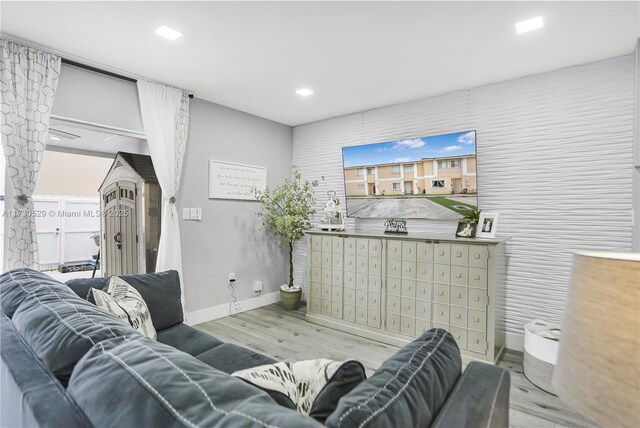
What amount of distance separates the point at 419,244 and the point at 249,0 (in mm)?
2385

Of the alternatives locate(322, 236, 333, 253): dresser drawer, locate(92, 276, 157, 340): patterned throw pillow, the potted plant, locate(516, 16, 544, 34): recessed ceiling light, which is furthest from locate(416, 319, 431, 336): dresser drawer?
locate(516, 16, 544, 34): recessed ceiling light

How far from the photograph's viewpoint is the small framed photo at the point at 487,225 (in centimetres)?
296

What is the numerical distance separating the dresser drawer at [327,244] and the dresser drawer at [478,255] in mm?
1510

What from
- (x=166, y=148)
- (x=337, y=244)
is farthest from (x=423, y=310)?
(x=166, y=148)

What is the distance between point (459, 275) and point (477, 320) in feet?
1.29

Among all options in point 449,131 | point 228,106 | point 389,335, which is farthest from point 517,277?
point 228,106

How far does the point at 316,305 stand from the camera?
3.85 metres

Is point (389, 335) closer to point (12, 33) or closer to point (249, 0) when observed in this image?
point (249, 0)

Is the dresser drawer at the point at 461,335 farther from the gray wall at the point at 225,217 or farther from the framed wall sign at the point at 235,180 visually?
the framed wall sign at the point at 235,180

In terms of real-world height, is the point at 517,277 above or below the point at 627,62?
below

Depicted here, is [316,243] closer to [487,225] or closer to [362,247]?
[362,247]

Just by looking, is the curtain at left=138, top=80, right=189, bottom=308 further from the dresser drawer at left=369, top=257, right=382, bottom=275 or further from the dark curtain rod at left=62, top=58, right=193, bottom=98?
the dresser drawer at left=369, top=257, right=382, bottom=275

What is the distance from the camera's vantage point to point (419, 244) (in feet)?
10.2

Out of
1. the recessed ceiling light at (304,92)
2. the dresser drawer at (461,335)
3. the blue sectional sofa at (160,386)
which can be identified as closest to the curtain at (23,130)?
the blue sectional sofa at (160,386)
